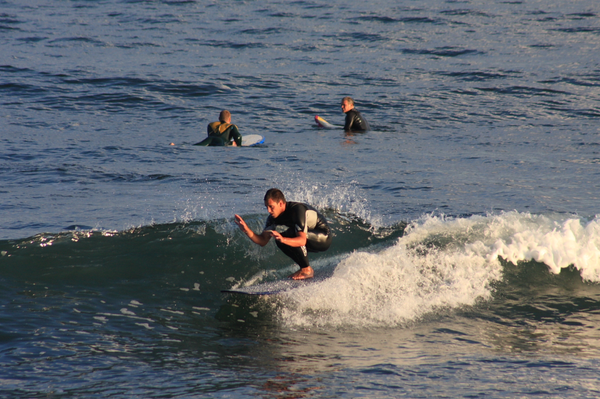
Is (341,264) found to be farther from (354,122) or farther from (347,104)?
(354,122)

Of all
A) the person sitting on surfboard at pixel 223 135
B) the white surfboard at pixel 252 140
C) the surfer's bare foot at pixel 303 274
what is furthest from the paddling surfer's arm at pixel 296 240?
the white surfboard at pixel 252 140

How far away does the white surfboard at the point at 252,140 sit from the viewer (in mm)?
17788

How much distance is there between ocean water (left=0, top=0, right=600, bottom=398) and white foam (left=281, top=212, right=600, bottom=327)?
0.03 m

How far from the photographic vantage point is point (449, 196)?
505 inches

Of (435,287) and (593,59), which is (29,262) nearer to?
(435,287)

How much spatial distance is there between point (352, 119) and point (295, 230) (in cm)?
1171

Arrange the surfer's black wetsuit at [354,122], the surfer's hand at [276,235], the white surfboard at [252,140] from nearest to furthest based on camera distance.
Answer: the surfer's hand at [276,235], the white surfboard at [252,140], the surfer's black wetsuit at [354,122]

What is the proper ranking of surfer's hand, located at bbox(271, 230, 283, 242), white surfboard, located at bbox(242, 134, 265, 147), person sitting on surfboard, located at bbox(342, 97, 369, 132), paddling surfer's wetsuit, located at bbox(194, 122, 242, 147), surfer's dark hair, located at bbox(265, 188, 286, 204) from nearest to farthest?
1. surfer's hand, located at bbox(271, 230, 283, 242)
2. surfer's dark hair, located at bbox(265, 188, 286, 204)
3. paddling surfer's wetsuit, located at bbox(194, 122, 242, 147)
4. white surfboard, located at bbox(242, 134, 265, 147)
5. person sitting on surfboard, located at bbox(342, 97, 369, 132)

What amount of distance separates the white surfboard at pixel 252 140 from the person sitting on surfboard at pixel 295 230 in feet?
31.1

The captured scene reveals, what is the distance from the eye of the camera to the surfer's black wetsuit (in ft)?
63.6

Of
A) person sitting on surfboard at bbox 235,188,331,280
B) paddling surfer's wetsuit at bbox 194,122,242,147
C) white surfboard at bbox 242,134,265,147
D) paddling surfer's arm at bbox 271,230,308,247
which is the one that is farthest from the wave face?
white surfboard at bbox 242,134,265,147

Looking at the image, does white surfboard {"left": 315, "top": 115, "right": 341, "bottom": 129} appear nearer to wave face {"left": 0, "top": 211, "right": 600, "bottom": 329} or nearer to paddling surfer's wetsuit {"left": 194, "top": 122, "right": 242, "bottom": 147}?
paddling surfer's wetsuit {"left": 194, "top": 122, "right": 242, "bottom": 147}

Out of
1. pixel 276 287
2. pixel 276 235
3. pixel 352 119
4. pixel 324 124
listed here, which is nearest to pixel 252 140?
pixel 324 124

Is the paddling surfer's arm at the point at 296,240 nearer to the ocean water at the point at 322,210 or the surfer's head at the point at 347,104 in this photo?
the ocean water at the point at 322,210
